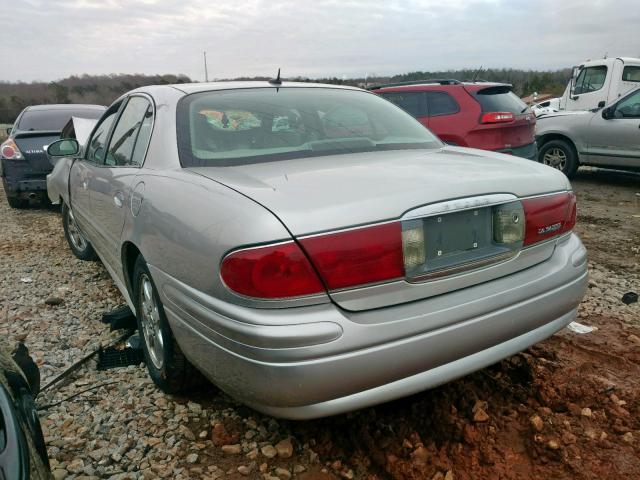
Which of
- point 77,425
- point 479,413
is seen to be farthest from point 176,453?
point 479,413

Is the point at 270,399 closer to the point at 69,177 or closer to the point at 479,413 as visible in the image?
the point at 479,413

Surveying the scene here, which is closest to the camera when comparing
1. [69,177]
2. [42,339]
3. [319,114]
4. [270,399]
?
[270,399]

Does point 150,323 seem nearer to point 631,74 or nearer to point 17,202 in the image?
point 17,202

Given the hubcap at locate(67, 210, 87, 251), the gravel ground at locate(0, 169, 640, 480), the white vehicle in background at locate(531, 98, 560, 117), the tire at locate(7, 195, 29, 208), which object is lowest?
the gravel ground at locate(0, 169, 640, 480)

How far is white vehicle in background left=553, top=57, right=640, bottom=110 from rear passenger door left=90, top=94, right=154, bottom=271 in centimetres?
1191

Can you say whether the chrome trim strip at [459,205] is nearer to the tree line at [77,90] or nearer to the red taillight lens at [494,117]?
the red taillight lens at [494,117]

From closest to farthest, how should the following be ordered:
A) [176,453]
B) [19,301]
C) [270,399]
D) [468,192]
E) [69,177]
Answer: [270,399] < [468,192] < [176,453] < [19,301] < [69,177]

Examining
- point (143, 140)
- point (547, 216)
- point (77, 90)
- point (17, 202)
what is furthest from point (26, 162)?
point (77, 90)

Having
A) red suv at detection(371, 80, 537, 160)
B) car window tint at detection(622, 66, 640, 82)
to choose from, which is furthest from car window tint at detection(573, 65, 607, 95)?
red suv at detection(371, 80, 537, 160)

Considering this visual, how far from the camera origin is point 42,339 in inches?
137

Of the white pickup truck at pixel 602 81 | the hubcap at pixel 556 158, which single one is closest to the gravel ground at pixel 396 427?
the hubcap at pixel 556 158

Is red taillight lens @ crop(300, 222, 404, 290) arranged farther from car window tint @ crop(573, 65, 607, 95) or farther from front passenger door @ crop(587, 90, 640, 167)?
car window tint @ crop(573, 65, 607, 95)

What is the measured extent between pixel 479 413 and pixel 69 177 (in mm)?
3860

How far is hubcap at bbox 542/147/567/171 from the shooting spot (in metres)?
9.23
